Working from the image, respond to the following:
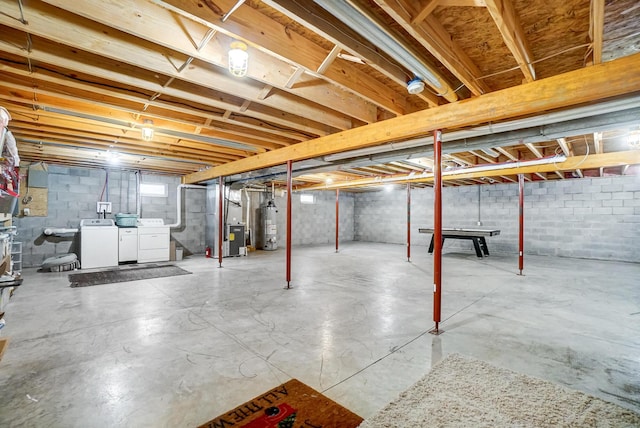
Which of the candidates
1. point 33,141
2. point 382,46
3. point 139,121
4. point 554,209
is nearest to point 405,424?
point 382,46

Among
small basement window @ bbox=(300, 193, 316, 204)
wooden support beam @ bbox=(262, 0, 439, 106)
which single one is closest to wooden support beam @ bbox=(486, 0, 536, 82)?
wooden support beam @ bbox=(262, 0, 439, 106)

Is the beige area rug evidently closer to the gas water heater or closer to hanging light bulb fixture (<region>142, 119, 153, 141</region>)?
hanging light bulb fixture (<region>142, 119, 153, 141</region>)

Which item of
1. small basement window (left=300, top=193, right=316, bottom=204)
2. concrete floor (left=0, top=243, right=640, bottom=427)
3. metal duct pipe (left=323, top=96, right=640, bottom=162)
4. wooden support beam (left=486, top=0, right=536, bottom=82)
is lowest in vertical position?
concrete floor (left=0, top=243, right=640, bottom=427)

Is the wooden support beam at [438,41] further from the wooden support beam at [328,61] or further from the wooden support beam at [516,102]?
the wooden support beam at [328,61]

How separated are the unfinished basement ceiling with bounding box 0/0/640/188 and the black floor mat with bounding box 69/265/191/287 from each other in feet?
7.54

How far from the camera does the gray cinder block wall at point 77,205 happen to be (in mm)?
5938

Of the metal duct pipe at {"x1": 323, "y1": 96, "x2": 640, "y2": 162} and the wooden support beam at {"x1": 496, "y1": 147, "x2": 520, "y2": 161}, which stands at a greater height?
the wooden support beam at {"x1": 496, "y1": 147, "x2": 520, "y2": 161}

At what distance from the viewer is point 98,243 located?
234 inches

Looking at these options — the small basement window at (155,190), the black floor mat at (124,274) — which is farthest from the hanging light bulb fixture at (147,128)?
the small basement window at (155,190)

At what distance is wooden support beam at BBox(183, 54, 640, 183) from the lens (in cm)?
196

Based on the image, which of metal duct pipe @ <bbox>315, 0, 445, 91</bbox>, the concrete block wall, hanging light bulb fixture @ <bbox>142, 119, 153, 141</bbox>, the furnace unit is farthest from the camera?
the concrete block wall

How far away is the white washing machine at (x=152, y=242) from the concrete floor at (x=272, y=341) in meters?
1.92

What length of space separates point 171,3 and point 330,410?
2349 mm

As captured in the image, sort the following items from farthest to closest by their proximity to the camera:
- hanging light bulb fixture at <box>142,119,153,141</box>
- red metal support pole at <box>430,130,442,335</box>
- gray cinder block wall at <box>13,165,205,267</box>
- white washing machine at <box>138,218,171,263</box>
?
1. white washing machine at <box>138,218,171,263</box>
2. gray cinder block wall at <box>13,165,205,267</box>
3. hanging light bulb fixture at <box>142,119,153,141</box>
4. red metal support pole at <box>430,130,442,335</box>
